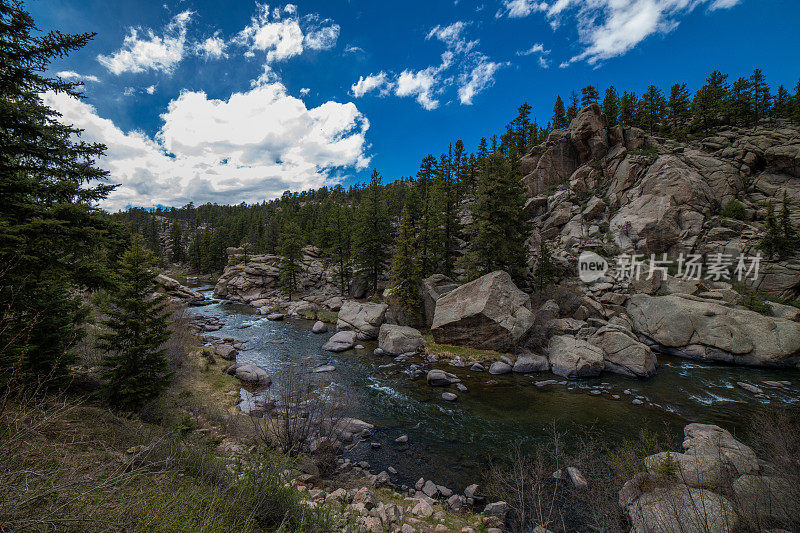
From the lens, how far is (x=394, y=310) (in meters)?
28.2

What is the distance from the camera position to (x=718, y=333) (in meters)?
19.6

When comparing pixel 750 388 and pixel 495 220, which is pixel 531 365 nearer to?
pixel 750 388

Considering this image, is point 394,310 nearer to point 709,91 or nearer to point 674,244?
point 674,244

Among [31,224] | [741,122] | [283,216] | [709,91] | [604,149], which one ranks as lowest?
[31,224]

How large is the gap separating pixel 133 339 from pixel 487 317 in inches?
764

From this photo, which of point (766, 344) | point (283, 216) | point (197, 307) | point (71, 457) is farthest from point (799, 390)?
point (283, 216)

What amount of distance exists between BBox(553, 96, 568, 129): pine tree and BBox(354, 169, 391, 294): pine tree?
4964cm

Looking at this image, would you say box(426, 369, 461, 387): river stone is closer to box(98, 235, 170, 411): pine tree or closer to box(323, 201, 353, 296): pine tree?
box(98, 235, 170, 411): pine tree

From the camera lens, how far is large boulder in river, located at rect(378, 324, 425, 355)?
2214 centimetres

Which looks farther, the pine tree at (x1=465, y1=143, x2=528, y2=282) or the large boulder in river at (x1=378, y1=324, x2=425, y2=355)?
the pine tree at (x1=465, y1=143, x2=528, y2=282)

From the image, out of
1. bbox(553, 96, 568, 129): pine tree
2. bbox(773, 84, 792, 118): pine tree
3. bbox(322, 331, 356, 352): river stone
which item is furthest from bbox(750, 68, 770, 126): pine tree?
bbox(322, 331, 356, 352): river stone

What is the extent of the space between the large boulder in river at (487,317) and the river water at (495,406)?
332 cm

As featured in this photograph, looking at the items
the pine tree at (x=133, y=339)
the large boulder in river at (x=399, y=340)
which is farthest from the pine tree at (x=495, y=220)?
the pine tree at (x=133, y=339)

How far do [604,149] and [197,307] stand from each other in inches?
2614
